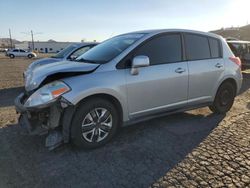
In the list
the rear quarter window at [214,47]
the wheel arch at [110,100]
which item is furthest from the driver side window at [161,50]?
the rear quarter window at [214,47]


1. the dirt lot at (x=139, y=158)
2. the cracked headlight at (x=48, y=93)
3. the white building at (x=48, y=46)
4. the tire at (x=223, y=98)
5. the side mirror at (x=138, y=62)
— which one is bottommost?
the dirt lot at (x=139, y=158)

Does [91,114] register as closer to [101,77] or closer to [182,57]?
[101,77]

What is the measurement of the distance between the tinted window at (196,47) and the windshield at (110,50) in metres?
1.03

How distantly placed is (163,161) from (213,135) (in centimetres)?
140

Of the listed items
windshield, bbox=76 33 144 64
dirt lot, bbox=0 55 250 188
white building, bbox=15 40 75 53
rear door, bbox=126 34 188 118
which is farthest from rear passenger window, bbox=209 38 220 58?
white building, bbox=15 40 75 53

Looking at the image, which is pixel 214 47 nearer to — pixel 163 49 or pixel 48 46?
pixel 163 49

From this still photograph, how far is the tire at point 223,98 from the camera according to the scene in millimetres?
5504

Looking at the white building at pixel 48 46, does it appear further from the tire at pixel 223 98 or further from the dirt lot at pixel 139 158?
the dirt lot at pixel 139 158

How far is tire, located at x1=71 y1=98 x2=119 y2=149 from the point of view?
3641 millimetres

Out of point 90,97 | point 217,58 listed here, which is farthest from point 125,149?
point 217,58

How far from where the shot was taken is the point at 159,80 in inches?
170

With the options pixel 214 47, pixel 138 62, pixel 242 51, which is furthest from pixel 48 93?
pixel 242 51

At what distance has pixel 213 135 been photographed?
4.43 meters

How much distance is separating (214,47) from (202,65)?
25.8 inches
